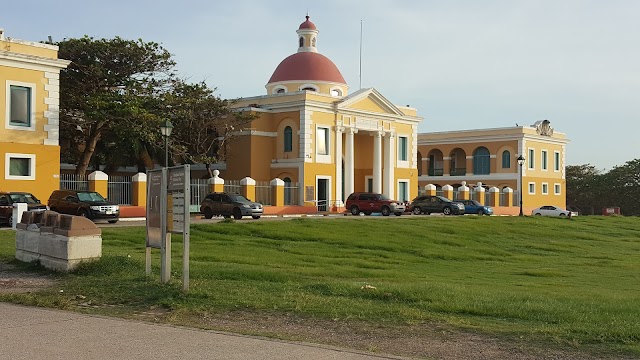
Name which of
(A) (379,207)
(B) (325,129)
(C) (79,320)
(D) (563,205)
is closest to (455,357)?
(C) (79,320)

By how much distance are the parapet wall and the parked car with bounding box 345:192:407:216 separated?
105ft

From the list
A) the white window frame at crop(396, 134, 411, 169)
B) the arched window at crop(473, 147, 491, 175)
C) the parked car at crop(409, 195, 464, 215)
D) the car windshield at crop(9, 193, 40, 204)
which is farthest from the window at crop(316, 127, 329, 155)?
the arched window at crop(473, 147, 491, 175)

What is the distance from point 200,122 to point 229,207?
12687mm

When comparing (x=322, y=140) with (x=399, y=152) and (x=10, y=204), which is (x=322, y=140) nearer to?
(x=399, y=152)

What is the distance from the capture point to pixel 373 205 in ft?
156

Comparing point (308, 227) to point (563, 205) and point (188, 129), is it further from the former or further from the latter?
point (563, 205)

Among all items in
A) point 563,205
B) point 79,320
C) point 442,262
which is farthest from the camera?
point 563,205

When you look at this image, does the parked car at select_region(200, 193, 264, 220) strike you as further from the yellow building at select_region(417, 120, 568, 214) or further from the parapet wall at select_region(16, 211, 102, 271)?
the yellow building at select_region(417, 120, 568, 214)

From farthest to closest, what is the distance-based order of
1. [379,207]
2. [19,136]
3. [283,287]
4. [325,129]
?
[325,129]
[379,207]
[19,136]
[283,287]

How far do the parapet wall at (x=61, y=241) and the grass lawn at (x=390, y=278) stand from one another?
299 millimetres

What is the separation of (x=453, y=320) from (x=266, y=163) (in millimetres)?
44094

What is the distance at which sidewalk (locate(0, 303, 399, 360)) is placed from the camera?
808 centimetres

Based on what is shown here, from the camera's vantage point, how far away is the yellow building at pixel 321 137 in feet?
173

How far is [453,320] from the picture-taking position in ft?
34.1
